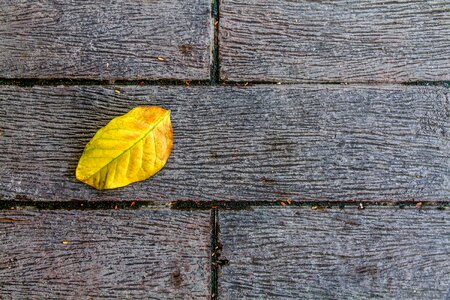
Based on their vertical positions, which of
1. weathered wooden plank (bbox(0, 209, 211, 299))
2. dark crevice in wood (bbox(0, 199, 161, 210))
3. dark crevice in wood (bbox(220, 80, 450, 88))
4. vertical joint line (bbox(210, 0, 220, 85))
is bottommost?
weathered wooden plank (bbox(0, 209, 211, 299))

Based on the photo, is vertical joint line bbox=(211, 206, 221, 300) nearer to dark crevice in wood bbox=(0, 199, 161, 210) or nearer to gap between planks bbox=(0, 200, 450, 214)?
gap between planks bbox=(0, 200, 450, 214)

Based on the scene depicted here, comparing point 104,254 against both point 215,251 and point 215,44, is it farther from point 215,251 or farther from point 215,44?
point 215,44

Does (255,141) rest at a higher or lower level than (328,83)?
lower

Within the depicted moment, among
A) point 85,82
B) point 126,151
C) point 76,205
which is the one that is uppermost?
point 85,82

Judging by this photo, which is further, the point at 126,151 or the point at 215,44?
the point at 215,44

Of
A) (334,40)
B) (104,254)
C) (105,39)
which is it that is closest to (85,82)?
(105,39)

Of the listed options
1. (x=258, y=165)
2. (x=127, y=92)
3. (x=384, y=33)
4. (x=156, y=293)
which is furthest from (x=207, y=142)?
(x=384, y=33)

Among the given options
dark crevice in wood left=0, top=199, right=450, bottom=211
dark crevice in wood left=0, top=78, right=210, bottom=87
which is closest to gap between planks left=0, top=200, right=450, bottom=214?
dark crevice in wood left=0, top=199, right=450, bottom=211
